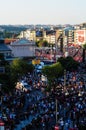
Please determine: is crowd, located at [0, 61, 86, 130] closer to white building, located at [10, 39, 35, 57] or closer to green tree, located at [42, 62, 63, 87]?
green tree, located at [42, 62, 63, 87]

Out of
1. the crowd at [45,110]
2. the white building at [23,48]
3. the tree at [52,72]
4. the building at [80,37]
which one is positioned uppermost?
the crowd at [45,110]

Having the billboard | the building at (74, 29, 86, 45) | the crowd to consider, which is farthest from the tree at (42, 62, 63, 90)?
the billboard

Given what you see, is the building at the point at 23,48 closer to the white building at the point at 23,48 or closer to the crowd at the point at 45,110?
the white building at the point at 23,48

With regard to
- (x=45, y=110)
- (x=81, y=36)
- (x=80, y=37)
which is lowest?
(x=80, y=37)

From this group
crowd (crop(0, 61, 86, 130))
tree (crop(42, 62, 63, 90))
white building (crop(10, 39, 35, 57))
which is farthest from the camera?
white building (crop(10, 39, 35, 57))

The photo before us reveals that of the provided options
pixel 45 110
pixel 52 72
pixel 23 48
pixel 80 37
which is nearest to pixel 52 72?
pixel 52 72

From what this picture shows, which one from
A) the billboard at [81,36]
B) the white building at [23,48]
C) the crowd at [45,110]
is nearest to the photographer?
the crowd at [45,110]

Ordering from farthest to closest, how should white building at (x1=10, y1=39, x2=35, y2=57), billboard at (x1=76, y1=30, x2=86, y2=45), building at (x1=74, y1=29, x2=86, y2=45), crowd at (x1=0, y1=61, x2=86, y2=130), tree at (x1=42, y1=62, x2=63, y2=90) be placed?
billboard at (x1=76, y1=30, x2=86, y2=45) → building at (x1=74, y1=29, x2=86, y2=45) → white building at (x1=10, y1=39, x2=35, y2=57) → tree at (x1=42, y1=62, x2=63, y2=90) → crowd at (x1=0, y1=61, x2=86, y2=130)

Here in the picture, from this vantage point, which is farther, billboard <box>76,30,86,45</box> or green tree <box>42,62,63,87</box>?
billboard <box>76,30,86,45</box>

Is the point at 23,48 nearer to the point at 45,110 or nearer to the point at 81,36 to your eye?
the point at 45,110

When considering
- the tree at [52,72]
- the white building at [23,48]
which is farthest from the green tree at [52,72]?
the white building at [23,48]

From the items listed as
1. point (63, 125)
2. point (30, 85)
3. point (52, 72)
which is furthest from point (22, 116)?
point (52, 72)
